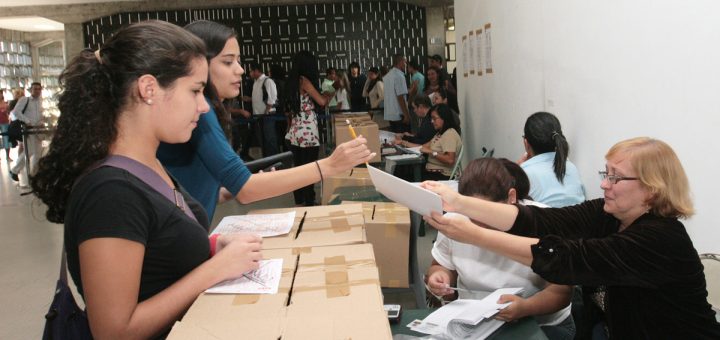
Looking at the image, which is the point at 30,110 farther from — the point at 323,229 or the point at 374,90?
the point at 323,229

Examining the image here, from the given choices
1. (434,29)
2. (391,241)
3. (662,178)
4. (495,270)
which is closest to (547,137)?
(391,241)

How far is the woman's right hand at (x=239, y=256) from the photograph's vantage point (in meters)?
1.39

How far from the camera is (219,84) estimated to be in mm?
2244

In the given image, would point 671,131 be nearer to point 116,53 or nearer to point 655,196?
point 655,196

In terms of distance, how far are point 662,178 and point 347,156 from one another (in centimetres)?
92

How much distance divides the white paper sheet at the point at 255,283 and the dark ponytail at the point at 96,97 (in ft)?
1.26

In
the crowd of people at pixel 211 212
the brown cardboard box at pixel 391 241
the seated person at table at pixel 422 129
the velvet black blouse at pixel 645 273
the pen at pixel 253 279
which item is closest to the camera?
the crowd of people at pixel 211 212

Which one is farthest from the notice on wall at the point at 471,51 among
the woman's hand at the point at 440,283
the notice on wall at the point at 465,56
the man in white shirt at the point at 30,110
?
the man in white shirt at the point at 30,110

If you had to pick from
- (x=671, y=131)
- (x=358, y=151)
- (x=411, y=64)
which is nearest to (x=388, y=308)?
(x=358, y=151)

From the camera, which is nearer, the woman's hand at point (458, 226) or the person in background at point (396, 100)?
the woman's hand at point (458, 226)

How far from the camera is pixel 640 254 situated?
1629mm

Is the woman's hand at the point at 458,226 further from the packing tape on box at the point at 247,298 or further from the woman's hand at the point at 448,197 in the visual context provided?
the packing tape on box at the point at 247,298

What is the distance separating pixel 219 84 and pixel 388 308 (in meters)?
1.01

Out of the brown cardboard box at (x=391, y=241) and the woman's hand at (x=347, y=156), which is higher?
Answer: the woman's hand at (x=347, y=156)
